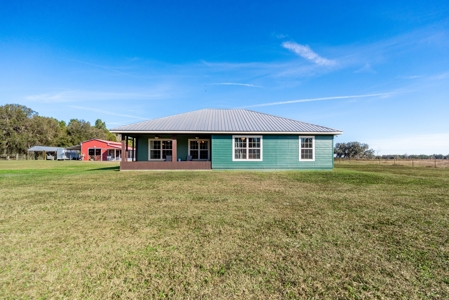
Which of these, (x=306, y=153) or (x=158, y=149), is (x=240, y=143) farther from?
(x=158, y=149)

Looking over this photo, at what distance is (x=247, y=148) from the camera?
48.8 ft

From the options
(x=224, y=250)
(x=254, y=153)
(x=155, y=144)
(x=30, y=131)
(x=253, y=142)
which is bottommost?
(x=224, y=250)

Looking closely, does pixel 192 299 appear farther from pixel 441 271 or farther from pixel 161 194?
pixel 161 194

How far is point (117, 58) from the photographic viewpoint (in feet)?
62.8

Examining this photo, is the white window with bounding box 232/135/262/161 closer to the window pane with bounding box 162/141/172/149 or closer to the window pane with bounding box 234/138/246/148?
the window pane with bounding box 234/138/246/148

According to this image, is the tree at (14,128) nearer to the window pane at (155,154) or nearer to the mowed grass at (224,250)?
the window pane at (155,154)

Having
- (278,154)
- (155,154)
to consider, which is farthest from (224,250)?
(155,154)

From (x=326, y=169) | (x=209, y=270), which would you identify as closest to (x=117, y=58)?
(x=326, y=169)

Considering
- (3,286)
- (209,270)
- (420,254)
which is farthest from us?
(420,254)

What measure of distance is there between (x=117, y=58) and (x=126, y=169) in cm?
1133

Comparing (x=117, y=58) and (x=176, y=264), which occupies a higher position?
(x=117, y=58)

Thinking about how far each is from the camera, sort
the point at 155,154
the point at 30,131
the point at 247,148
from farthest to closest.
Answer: the point at 30,131, the point at 155,154, the point at 247,148

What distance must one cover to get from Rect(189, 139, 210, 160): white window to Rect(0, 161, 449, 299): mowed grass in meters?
11.0

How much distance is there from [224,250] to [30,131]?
67330 millimetres
